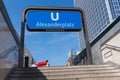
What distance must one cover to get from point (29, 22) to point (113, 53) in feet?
15.9

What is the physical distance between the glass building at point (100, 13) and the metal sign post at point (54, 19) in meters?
84.1

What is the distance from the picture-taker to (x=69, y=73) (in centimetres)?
704

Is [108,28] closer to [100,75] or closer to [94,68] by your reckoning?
[94,68]

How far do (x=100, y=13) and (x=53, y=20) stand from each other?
337ft

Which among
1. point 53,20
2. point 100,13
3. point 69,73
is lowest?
point 69,73

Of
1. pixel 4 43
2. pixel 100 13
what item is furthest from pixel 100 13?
pixel 4 43

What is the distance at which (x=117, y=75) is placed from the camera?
673 cm

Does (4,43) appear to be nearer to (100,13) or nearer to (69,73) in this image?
(69,73)

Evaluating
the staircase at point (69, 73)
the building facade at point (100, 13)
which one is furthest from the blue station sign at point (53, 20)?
the building facade at point (100, 13)

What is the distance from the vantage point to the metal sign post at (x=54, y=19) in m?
11.1

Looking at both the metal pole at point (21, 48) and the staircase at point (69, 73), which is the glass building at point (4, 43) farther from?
the metal pole at point (21, 48)

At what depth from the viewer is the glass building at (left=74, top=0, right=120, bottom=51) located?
101 meters

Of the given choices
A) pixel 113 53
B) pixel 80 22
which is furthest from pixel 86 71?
pixel 80 22

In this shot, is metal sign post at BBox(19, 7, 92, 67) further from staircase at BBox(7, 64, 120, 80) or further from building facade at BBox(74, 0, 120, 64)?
building facade at BBox(74, 0, 120, 64)
